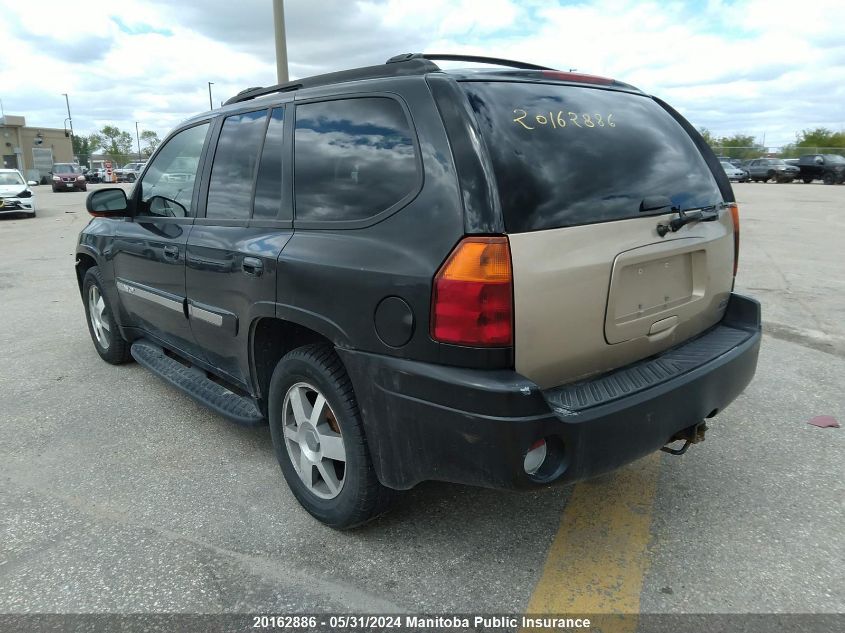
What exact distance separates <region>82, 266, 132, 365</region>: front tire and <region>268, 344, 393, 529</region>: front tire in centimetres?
251

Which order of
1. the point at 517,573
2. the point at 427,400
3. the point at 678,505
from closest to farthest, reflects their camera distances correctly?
the point at 427,400
the point at 517,573
the point at 678,505

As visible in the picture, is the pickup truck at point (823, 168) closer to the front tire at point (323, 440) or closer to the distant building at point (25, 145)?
the front tire at point (323, 440)

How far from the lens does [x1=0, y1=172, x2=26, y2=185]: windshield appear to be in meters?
19.5

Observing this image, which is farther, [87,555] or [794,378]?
[794,378]

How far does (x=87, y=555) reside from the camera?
2.62 meters

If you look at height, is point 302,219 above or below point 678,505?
above

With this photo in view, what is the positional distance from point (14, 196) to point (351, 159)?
20.5 m

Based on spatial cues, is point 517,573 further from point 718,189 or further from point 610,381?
point 718,189

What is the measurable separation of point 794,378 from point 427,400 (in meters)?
3.59

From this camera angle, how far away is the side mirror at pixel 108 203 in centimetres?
416

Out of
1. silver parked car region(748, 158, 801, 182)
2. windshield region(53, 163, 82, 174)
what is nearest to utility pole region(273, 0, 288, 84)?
windshield region(53, 163, 82, 174)

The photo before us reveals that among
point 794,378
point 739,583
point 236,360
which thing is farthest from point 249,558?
point 794,378

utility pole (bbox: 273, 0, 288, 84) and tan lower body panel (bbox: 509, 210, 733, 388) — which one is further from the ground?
utility pole (bbox: 273, 0, 288, 84)

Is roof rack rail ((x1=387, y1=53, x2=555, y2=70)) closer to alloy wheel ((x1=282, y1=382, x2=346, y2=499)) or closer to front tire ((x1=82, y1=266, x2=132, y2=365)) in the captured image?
alloy wheel ((x1=282, y1=382, x2=346, y2=499))
